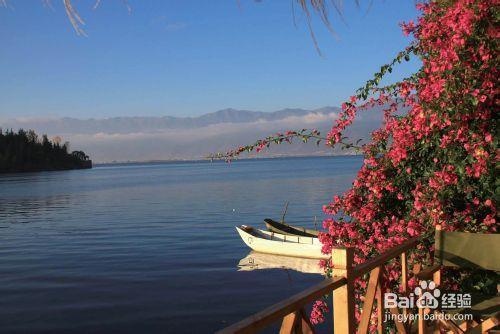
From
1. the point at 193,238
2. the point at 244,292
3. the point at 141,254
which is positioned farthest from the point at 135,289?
the point at 193,238

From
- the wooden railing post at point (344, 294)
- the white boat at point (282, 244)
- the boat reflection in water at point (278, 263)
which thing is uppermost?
the wooden railing post at point (344, 294)

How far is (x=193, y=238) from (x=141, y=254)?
17.3 ft

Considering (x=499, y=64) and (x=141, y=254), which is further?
(x=141, y=254)

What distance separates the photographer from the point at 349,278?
11.0ft

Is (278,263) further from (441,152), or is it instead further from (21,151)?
(21,151)

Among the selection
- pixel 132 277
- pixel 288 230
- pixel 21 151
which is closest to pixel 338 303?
pixel 132 277

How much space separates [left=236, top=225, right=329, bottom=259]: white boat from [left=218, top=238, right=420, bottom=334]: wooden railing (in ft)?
60.2

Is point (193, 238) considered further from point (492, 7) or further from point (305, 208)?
point (492, 7)

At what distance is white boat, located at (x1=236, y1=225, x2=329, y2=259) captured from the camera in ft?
75.4

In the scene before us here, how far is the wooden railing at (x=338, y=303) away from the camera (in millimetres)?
2424

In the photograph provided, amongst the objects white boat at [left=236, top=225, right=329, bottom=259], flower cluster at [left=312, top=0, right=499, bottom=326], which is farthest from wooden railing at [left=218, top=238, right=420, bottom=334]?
white boat at [left=236, top=225, right=329, bottom=259]

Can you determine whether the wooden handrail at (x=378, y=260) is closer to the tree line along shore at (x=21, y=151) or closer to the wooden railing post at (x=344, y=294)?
the wooden railing post at (x=344, y=294)

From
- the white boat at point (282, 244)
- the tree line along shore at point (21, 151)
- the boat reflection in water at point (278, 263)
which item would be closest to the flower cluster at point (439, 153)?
the boat reflection in water at point (278, 263)

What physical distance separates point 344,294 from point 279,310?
3.24ft
